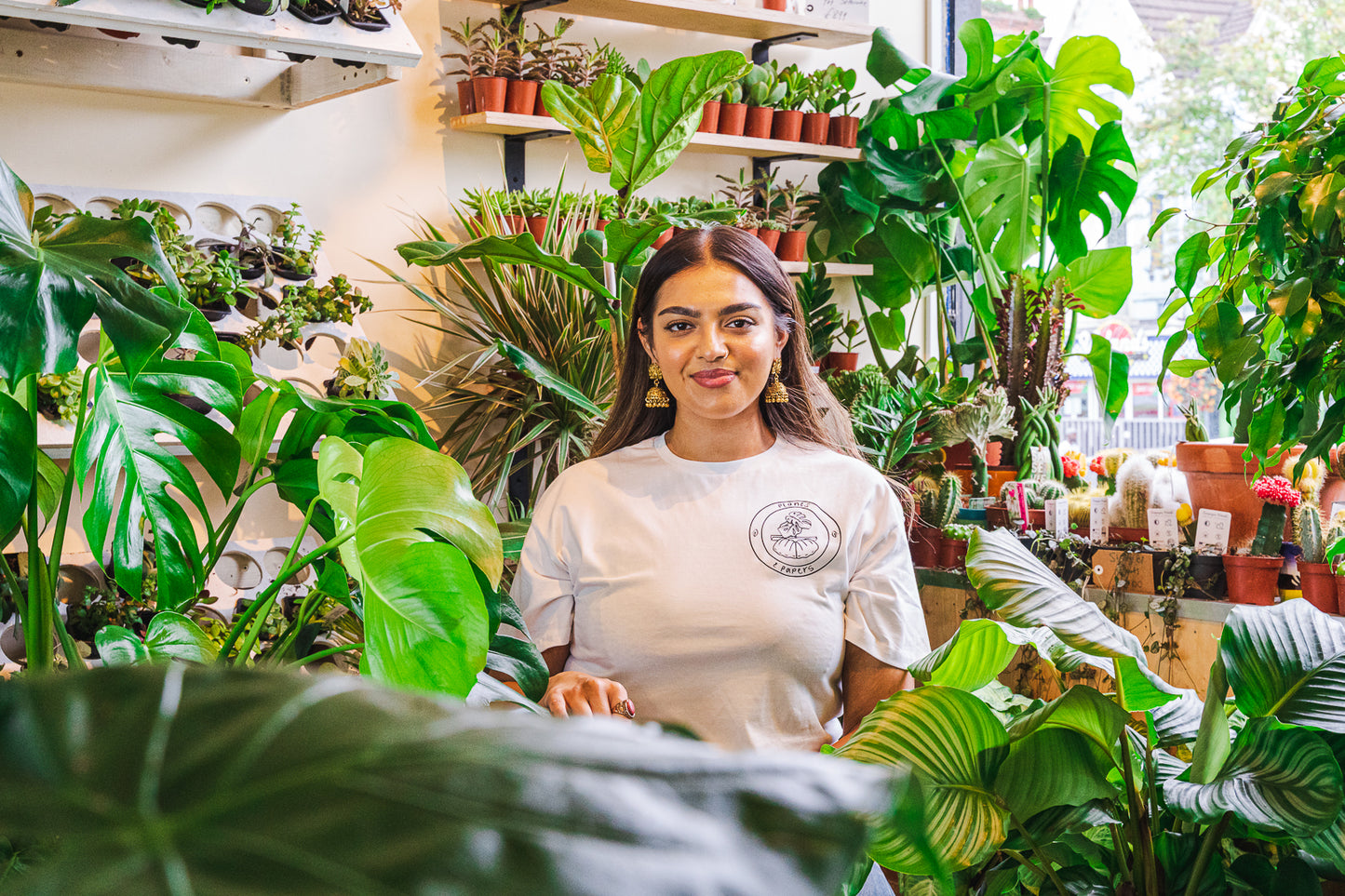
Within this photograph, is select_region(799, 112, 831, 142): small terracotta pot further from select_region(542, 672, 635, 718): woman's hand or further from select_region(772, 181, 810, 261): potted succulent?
select_region(542, 672, 635, 718): woman's hand

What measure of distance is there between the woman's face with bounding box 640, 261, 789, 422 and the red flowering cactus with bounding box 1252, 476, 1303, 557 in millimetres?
1417

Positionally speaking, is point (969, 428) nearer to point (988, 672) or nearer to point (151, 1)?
point (988, 672)

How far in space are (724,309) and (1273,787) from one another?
1059mm

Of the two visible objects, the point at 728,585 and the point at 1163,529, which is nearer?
the point at 728,585

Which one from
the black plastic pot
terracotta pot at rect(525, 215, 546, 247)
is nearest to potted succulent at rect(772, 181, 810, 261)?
terracotta pot at rect(525, 215, 546, 247)

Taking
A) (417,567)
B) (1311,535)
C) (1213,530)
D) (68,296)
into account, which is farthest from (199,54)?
(1311,535)

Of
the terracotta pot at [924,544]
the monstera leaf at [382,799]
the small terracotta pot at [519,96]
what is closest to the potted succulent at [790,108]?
the small terracotta pot at [519,96]

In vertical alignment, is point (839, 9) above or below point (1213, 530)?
above

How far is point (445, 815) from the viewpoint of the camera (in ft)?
0.37

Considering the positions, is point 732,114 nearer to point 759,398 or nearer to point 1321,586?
point 759,398

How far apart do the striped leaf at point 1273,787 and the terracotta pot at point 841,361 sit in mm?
2406

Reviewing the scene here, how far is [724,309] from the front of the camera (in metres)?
1.88

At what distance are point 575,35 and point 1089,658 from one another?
2520 millimetres

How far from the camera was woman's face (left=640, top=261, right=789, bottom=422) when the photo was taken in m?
A: 1.87
